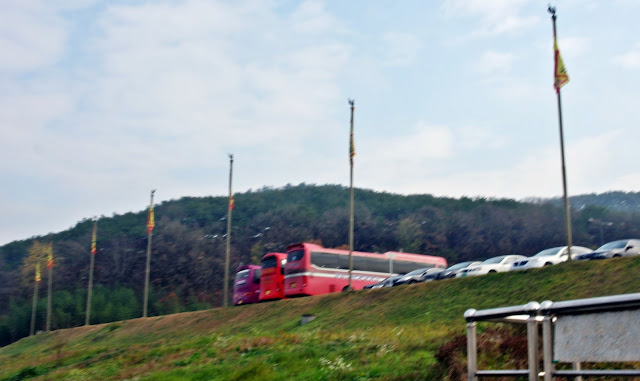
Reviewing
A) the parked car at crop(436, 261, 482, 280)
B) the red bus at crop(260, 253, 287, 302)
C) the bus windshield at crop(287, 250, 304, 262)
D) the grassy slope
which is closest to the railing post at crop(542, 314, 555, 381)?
the grassy slope

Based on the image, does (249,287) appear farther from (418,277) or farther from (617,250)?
A: (617,250)

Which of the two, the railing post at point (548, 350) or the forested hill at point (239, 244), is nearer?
the railing post at point (548, 350)

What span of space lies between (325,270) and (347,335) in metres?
19.1

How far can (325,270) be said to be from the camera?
140ft

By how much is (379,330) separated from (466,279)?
7225mm

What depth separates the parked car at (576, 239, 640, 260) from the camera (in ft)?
101

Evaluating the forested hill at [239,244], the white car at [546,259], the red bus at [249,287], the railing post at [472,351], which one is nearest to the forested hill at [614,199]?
the forested hill at [239,244]

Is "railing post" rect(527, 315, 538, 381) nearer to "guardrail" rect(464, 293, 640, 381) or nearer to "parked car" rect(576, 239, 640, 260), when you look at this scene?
"guardrail" rect(464, 293, 640, 381)

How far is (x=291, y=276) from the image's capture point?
42.6 m

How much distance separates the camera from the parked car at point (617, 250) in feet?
101

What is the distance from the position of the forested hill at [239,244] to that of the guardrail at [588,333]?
6908cm

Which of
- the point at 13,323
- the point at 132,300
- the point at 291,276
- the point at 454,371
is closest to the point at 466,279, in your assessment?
the point at 291,276

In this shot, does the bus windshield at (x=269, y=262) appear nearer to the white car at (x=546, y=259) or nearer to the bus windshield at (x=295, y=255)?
the bus windshield at (x=295, y=255)

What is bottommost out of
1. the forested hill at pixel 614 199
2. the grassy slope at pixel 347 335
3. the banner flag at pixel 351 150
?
the grassy slope at pixel 347 335
